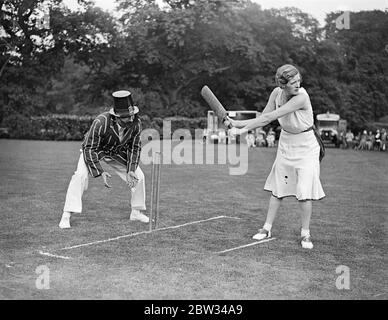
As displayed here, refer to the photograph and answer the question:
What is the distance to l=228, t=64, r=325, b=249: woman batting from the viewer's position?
7062 mm

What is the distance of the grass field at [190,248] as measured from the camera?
5.35m

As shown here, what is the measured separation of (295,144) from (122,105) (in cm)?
242

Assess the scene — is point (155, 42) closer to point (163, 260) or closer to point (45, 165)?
point (45, 165)

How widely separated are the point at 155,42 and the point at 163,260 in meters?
41.4

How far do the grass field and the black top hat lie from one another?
5.45ft

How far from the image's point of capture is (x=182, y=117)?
44625 millimetres

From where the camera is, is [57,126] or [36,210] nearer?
[36,210]

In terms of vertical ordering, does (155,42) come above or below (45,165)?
above

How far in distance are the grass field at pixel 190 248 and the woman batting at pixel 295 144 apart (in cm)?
68

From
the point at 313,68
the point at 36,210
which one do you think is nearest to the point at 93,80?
the point at 313,68

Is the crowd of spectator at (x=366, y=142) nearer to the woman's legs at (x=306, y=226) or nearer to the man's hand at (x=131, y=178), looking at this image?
the woman's legs at (x=306, y=226)

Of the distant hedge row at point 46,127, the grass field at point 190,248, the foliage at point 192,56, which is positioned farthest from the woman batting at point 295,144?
the foliage at point 192,56

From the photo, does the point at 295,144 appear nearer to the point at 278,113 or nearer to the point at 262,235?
the point at 278,113
